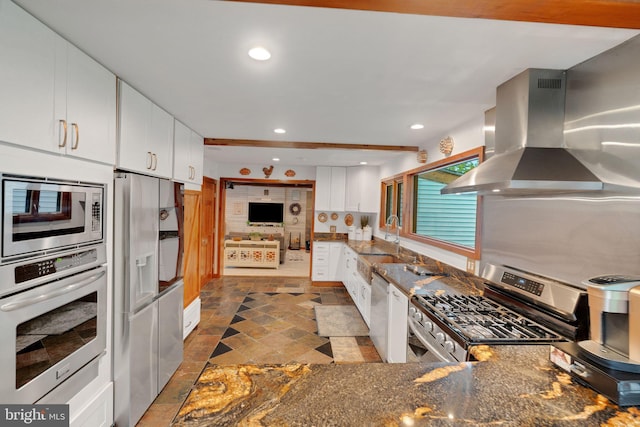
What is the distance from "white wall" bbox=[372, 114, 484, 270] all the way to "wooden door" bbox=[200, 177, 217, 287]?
3.40 m

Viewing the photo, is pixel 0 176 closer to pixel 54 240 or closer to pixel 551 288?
pixel 54 240

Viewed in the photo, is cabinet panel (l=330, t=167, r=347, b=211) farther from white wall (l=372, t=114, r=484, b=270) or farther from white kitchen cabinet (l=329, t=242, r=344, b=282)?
white wall (l=372, t=114, r=484, b=270)

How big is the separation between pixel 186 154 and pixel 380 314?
8.53 ft

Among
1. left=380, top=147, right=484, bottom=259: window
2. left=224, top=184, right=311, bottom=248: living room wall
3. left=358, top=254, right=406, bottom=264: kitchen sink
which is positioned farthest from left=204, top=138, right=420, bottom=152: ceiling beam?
left=224, top=184, right=311, bottom=248: living room wall

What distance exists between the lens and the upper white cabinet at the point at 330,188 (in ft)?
18.4

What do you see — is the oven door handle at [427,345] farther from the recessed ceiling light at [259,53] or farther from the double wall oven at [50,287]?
the double wall oven at [50,287]

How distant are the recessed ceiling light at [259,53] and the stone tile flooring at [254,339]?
2433 millimetres

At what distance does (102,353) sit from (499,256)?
2.76m

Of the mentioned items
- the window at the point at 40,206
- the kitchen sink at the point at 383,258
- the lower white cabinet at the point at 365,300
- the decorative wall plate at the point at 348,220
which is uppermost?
the window at the point at 40,206

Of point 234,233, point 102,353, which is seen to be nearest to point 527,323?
point 102,353

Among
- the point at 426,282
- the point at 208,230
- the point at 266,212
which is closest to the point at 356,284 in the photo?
the point at 426,282

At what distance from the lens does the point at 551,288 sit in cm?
157

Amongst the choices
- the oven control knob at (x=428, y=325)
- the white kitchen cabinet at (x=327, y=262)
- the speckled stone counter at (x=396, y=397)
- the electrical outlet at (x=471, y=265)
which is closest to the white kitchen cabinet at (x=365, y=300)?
the electrical outlet at (x=471, y=265)

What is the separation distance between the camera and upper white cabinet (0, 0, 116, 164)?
3.87ft
